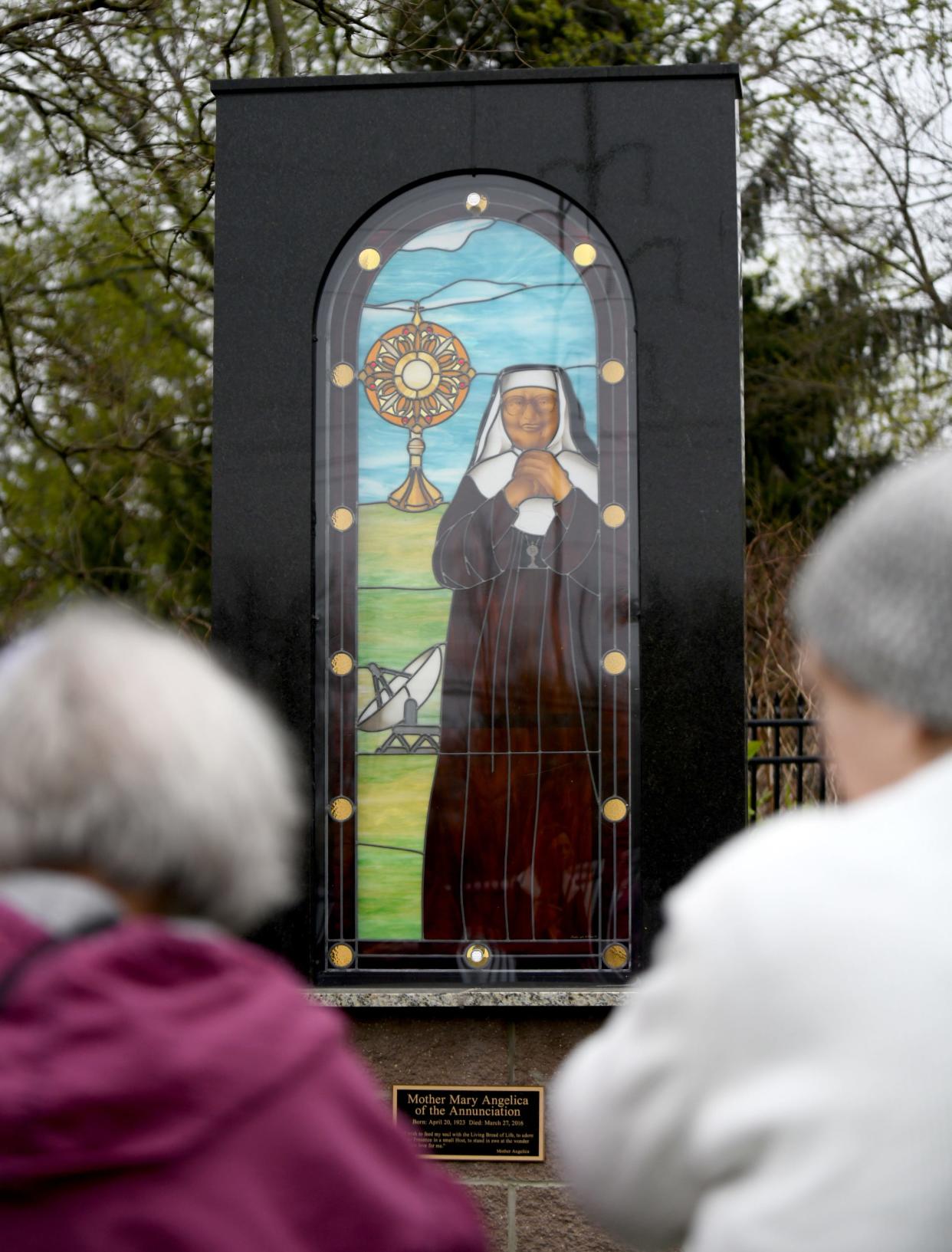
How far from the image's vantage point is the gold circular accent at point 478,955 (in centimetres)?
425

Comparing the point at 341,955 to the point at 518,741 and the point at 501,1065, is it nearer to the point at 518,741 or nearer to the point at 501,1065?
the point at 501,1065

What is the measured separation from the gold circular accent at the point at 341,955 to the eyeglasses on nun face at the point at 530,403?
170cm

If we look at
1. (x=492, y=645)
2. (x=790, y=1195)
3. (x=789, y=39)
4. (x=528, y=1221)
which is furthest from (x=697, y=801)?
(x=789, y=39)

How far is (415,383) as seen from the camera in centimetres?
443

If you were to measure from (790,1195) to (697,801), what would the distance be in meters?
3.02

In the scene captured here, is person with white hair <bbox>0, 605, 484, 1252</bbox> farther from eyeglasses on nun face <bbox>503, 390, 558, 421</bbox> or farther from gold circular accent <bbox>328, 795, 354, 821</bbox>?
eyeglasses on nun face <bbox>503, 390, 558, 421</bbox>

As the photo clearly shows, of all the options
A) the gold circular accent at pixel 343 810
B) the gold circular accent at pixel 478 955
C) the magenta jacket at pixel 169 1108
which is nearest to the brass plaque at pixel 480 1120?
the gold circular accent at pixel 478 955

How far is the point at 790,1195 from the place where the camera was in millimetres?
1195

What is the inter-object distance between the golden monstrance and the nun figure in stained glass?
7.5 inches

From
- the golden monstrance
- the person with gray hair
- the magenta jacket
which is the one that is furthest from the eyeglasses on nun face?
the magenta jacket

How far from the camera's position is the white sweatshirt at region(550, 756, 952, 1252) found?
1173 millimetres

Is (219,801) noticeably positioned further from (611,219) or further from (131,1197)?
(611,219)

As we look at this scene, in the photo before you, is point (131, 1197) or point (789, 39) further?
point (789, 39)

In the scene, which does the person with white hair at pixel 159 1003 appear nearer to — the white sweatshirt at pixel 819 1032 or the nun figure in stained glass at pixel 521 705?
the white sweatshirt at pixel 819 1032
